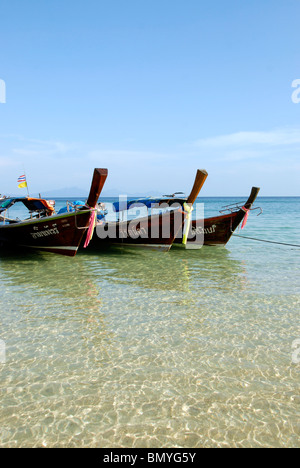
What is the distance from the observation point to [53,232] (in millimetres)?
12273

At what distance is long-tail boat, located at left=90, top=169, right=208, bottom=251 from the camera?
40.4ft

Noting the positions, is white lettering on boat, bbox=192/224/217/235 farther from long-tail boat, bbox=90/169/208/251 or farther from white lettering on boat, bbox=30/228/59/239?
white lettering on boat, bbox=30/228/59/239

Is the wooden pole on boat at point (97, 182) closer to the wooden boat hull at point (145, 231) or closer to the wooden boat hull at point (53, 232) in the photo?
the wooden boat hull at point (53, 232)

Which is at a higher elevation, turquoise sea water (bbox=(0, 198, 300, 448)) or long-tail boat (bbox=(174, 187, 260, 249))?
long-tail boat (bbox=(174, 187, 260, 249))

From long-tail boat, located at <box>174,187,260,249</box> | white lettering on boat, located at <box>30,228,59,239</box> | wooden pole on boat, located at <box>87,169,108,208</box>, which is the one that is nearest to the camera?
wooden pole on boat, located at <box>87,169,108,208</box>

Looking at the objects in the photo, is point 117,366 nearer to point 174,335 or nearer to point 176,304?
point 174,335

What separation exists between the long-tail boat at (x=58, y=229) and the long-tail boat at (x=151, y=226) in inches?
77.8

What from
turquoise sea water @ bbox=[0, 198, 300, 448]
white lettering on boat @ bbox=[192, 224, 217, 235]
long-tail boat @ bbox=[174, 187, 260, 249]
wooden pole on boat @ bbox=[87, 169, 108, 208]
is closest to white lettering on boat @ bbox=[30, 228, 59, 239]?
wooden pole on boat @ bbox=[87, 169, 108, 208]

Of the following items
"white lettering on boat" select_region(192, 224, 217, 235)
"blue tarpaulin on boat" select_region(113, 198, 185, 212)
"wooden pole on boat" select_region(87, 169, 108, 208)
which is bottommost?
"white lettering on boat" select_region(192, 224, 217, 235)

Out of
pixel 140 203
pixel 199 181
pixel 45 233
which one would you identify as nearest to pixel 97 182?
pixel 45 233

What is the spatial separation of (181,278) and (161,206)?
544 cm

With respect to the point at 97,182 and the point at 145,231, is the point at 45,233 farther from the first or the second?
the point at 145,231

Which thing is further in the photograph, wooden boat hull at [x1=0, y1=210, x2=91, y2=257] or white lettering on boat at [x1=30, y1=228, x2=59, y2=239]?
white lettering on boat at [x1=30, y1=228, x2=59, y2=239]
